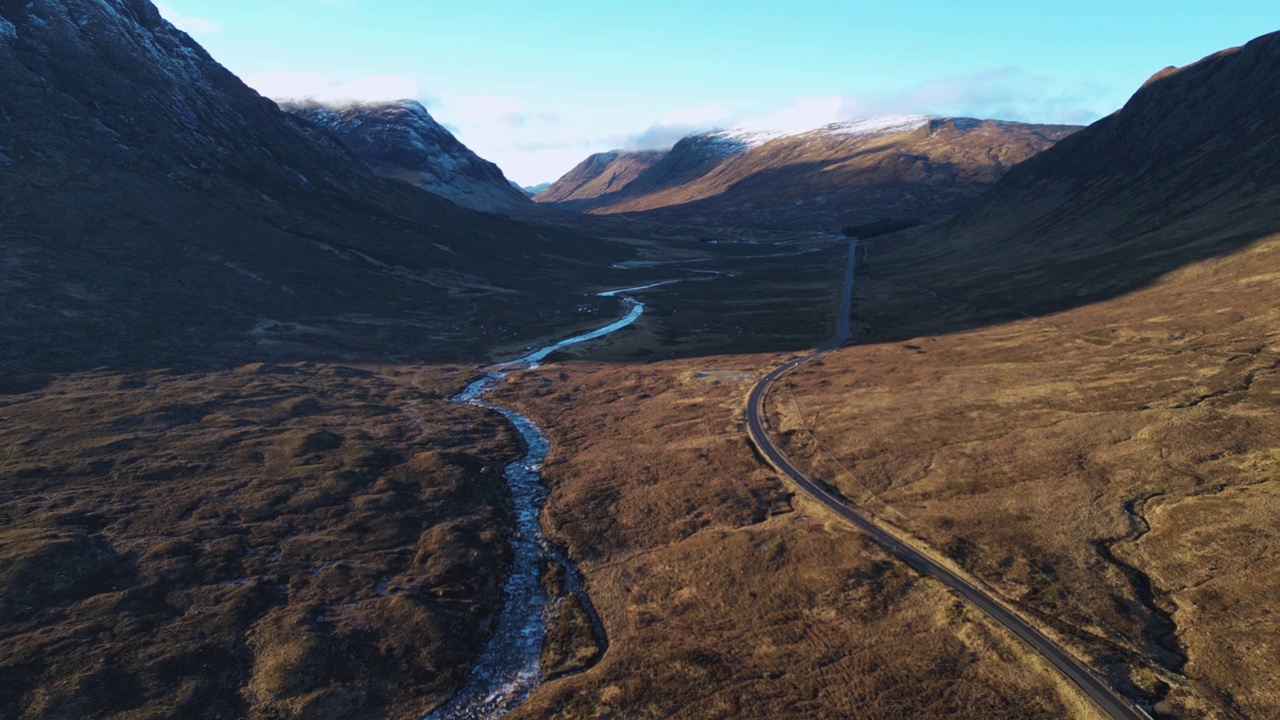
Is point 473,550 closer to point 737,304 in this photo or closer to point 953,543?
point 953,543

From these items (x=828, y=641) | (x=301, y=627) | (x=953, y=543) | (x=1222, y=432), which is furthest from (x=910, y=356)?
(x=301, y=627)

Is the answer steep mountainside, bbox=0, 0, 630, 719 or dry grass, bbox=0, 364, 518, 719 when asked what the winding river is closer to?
steep mountainside, bbox=0, 0, 630, 719

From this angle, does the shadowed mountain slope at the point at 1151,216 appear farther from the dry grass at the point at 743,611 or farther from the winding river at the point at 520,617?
the winding river at the point at 520,617

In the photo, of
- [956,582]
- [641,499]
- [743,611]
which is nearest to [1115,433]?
[956,582]

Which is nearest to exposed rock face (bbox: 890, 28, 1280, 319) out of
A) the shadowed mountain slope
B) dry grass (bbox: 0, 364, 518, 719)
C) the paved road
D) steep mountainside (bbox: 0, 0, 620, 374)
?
the shadowed mountain slope

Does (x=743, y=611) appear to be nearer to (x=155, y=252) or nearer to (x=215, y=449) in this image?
(x=215, y=449)

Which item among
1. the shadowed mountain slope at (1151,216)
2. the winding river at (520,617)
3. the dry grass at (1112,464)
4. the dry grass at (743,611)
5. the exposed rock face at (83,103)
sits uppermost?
the exposed rock face at (83,103)

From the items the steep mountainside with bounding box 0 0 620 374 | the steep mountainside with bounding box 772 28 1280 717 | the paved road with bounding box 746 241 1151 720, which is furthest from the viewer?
the steep mountainside with bounding box 0 0 620 374

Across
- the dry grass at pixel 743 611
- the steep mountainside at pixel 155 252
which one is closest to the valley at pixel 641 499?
the dry grass at pixel 743 611
